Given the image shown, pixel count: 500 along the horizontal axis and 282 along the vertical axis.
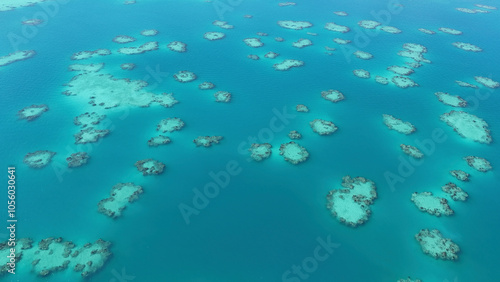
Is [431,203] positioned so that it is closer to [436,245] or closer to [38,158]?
[436,245]

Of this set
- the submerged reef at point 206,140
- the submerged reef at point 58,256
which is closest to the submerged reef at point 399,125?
the submerged reef at point 206,140

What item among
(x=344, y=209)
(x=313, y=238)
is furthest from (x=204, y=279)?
(x=344, y=209)

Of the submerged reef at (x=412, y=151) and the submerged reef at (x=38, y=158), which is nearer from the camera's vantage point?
the submerged reef at (x=38, y=158)

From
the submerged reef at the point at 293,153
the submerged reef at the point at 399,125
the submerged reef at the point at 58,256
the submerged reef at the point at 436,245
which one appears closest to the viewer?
the submerged reef at the point at 58,256

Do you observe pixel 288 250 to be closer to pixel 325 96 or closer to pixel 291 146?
pixel 291 146

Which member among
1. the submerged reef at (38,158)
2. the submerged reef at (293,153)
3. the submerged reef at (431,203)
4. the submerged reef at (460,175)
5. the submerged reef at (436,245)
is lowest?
the submerged reef at (436,245)

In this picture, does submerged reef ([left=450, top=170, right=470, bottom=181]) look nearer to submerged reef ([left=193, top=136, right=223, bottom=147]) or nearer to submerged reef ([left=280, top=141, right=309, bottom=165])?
submerged reef ([left=280, top=141, right=309, bottom=165])

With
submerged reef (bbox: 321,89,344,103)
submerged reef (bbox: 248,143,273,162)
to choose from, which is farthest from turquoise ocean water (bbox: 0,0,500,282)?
submerged reef (bbox: 321,89,344,103)

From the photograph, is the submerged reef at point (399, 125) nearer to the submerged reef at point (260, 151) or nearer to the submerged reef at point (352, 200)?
the submerged reef at point (352, 200)

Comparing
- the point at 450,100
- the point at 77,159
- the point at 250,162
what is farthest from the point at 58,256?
the point at 450,100
